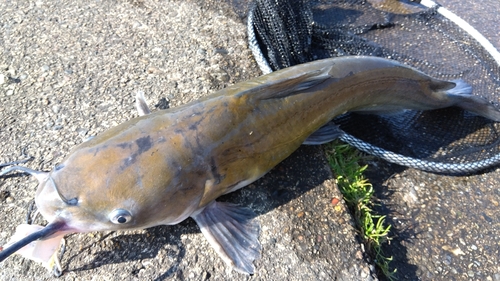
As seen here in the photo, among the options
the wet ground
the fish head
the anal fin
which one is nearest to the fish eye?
the fish head

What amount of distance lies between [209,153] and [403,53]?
2.81 m

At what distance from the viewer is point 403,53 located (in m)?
3.86

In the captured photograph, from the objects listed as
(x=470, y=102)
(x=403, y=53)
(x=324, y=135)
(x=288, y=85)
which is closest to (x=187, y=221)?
(x=288, y=85)

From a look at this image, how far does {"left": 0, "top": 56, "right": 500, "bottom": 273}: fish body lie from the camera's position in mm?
1670

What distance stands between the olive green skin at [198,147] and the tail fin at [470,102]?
81 cm

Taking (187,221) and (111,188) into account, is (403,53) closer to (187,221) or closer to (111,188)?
(187,221)

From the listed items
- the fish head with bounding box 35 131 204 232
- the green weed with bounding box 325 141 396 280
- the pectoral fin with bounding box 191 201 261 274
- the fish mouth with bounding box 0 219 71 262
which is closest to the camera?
the fish mouth with bounding box 0 219 71 262

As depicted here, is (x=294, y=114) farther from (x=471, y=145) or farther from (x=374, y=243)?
(x=471, y=145)

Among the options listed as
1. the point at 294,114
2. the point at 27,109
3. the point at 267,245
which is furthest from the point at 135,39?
the point at 267,245

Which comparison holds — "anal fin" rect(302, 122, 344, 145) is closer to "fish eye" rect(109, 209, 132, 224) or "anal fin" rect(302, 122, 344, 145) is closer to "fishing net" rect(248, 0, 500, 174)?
"fishing net" rect(248, 0, 500, 174)

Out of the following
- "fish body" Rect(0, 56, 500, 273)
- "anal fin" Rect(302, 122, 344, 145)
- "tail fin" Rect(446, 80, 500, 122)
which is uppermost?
"fish body" Rect(0, 56, 500, 273)

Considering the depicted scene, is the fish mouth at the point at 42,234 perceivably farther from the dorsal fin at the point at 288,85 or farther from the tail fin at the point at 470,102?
the tail fin at the point at 470,102

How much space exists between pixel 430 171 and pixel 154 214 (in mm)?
2131

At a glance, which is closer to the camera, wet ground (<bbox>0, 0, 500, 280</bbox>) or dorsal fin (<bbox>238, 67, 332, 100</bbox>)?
wet ground (<bbox>0, 0, 500, 280</bbox>)
